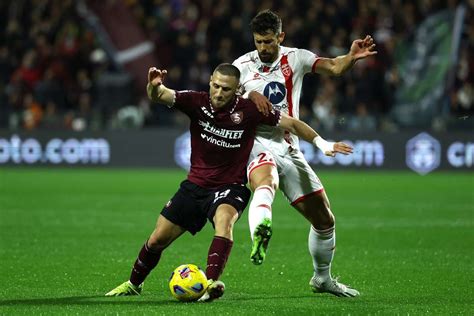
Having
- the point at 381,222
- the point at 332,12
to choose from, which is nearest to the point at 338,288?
the point at 381,222

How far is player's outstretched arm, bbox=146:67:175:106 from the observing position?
289 inches

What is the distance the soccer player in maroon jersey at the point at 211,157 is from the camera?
742 cm

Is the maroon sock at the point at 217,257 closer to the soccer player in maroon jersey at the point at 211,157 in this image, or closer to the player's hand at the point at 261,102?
the soccer player in maroon jersey at the point at 211,157

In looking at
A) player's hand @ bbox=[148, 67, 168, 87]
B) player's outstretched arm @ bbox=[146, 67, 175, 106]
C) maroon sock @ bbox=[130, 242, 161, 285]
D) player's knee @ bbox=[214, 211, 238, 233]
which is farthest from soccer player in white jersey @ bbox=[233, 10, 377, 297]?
maroon sock @ bbox=[130, 242, 161, 285]

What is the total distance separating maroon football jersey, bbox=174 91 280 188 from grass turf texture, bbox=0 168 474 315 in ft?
3.07

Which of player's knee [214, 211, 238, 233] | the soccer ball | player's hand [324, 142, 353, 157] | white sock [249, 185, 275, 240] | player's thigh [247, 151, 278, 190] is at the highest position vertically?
A: player's hand [324, 142, 353, 157]

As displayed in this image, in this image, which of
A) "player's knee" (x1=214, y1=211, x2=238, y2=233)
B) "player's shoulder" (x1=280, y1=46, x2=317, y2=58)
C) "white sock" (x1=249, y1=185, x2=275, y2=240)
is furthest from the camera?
"player's shoulder" (x1=280, y1=46, x2=317, y2=58)

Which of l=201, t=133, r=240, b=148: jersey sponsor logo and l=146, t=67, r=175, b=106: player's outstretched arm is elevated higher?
l=146, t=67, r=175, b=106: player's outstretched arm

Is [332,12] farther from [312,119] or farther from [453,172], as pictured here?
[453,172]

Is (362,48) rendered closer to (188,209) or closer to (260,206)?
(260,206)

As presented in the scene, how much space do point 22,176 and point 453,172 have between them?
8.82 meters

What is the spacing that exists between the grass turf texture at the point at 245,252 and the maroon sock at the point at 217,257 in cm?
24

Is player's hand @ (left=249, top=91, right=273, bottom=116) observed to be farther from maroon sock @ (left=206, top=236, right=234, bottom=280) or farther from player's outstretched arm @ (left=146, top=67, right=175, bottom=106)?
maroon sock @ (left=206, top=236, right=234, bottom=280)

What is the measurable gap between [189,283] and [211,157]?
3.40ft
